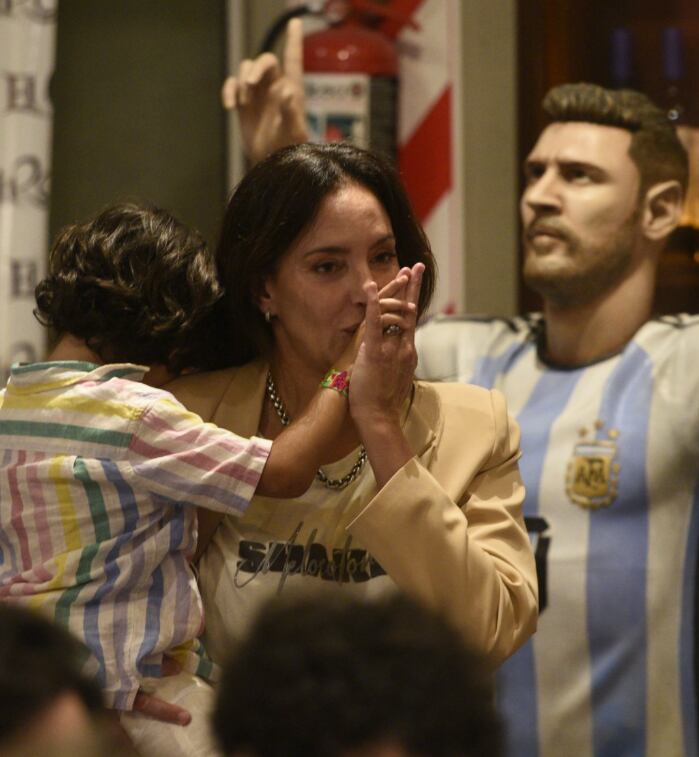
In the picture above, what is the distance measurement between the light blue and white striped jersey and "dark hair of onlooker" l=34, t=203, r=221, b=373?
0.83m

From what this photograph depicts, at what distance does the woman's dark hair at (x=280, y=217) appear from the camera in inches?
56.5

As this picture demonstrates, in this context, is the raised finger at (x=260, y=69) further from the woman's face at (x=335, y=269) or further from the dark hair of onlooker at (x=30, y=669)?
the dark hair of onlooker at (x=30, y=669)

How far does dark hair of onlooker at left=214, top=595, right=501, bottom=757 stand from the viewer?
544 mm

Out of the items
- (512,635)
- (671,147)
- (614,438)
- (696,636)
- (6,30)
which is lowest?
(696,636)

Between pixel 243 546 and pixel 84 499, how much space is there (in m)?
0.22

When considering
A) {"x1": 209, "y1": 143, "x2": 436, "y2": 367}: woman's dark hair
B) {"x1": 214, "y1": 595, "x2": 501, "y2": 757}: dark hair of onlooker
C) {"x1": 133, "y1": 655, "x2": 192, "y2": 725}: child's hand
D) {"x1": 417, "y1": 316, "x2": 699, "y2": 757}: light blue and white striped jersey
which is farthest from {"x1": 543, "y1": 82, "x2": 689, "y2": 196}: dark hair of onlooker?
{"x1": 214, "y1": 595, "x2": 501, "y2": 757}: dark hair of onlooker

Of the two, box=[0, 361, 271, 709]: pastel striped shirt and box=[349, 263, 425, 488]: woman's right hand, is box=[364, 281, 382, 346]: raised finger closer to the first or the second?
box=[349, 263, 425, 488]: woman's right hand

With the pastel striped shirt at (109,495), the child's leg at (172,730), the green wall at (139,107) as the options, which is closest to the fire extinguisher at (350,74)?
the green wall at (139,107)

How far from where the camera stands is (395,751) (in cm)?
54

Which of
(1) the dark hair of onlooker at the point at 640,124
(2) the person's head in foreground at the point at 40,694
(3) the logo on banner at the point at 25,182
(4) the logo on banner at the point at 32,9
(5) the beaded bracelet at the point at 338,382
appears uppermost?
(4) the logo on banner at the point at 32,9

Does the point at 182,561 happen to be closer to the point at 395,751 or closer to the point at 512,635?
the point at 512,635

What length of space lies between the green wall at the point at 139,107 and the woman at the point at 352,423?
1.23 meters

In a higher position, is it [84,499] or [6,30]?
[6,30]

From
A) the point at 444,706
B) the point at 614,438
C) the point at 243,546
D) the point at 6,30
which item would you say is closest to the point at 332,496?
the point at 243,546
